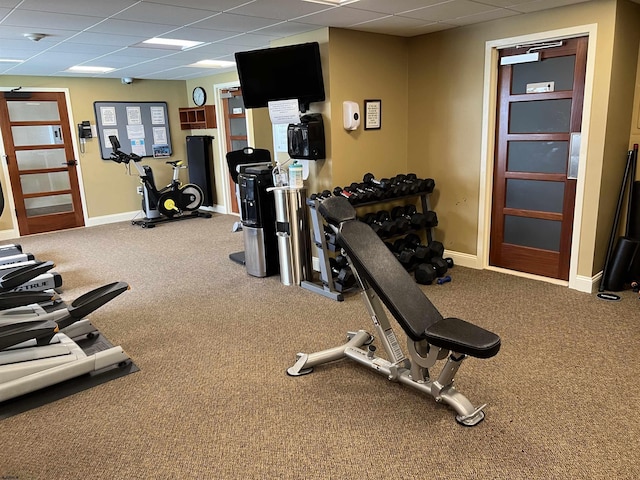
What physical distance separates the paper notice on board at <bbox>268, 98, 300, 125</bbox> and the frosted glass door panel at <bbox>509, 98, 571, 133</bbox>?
6.48 ft

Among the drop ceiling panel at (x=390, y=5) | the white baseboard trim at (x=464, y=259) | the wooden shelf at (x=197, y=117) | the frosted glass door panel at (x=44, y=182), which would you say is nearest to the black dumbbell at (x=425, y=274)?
the white baseboard trim at (x=464, y=259)

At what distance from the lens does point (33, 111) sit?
7.06 meters

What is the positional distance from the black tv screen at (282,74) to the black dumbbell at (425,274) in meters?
1.80

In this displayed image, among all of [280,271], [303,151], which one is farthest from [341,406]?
[303,151]

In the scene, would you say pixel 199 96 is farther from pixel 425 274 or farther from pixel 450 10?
pixel 425 274

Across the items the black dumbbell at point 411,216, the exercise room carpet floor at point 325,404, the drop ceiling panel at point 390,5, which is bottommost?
the exercise room carpet floor at point 325,404

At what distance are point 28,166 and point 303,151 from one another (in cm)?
502

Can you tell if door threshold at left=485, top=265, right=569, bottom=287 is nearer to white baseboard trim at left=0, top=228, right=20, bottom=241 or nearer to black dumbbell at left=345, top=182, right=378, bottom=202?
black dumbbell at left=345, top=182, right=378, bottom=202

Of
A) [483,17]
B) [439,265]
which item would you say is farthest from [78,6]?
[439,265]

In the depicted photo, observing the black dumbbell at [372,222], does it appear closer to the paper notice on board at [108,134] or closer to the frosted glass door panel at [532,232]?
the frosted glass door panel at [532,232]

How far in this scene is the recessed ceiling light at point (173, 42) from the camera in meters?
4.66

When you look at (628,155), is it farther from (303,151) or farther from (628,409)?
(303,151)

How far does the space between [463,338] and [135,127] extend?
23.9ft

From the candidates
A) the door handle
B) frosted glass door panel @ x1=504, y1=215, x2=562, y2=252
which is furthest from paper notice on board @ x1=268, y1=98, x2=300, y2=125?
→ the door handle
